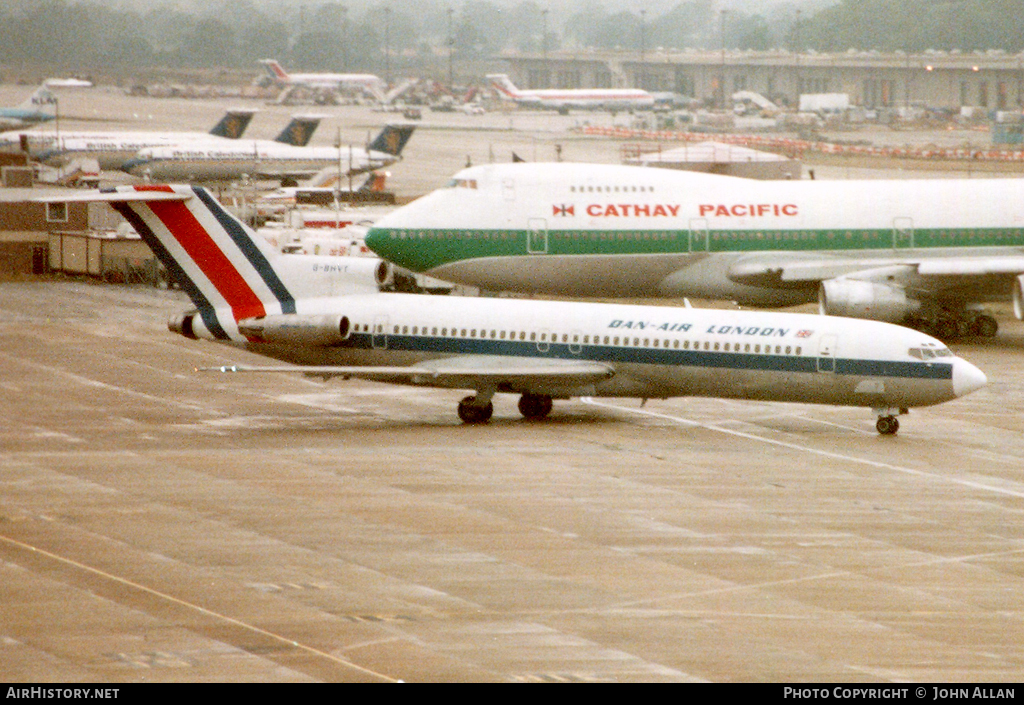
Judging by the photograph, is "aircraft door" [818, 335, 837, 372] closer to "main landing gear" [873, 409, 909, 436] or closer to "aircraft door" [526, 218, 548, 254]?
"main landing gear" [873, 409, 909, 436]

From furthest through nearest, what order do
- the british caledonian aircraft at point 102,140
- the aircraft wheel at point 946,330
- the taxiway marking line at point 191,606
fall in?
the british caledonian aircraft at point 102,140 < the aircraft wheel at point 946,330 < the taxiway marking line at point 191,606

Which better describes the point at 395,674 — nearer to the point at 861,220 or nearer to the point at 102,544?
the point at 102,544

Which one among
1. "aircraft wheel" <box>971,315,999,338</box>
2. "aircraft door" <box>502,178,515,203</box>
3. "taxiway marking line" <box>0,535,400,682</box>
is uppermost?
"aircraft door" <box>502,178,515,203</box>

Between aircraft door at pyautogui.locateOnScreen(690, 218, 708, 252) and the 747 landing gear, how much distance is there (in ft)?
51.3

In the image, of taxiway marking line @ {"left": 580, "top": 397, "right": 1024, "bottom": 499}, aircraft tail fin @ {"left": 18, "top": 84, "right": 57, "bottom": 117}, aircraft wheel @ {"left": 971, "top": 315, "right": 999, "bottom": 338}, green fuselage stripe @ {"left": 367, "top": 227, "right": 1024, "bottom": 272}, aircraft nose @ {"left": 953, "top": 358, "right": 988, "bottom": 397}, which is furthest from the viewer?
aircraft tail fin @ {"left": 18, "top": 84, "right": 57, "bottom": 117}

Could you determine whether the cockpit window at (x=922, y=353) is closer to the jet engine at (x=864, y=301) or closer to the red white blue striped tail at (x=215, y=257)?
the jet engine at (x=864, y=301)

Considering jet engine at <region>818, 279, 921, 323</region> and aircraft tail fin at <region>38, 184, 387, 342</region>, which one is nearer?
aircraft tail fin at <region>38, 184, 387, 342</region>

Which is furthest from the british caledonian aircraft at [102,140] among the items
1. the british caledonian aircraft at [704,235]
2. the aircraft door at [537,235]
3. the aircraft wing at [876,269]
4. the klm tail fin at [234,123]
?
the aircraft wing at [876,269]

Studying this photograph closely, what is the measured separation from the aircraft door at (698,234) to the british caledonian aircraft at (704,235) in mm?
47

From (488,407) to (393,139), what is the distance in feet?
258

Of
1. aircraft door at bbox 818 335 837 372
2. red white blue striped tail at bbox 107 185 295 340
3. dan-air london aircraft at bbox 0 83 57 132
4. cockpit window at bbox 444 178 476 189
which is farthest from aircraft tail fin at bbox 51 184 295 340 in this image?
dan-air london aircraft at bbox 0 83 57 132

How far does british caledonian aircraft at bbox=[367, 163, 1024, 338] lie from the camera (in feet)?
180

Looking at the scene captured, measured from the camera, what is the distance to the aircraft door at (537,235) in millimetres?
56469
